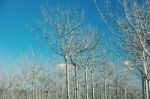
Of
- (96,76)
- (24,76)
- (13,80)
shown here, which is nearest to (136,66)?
(96,76)

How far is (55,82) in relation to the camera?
38.2 m

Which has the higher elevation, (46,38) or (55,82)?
(46,38)

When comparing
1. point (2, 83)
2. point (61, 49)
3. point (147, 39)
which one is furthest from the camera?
point (2, 83)

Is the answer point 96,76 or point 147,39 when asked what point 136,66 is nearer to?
point 147,39

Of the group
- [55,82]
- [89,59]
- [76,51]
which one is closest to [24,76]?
[55,82]

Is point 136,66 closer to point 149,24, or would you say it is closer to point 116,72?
point 149,24

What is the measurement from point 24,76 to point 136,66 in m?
20.5

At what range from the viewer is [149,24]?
1063 centimetres

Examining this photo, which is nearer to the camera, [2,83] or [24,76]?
[24,76]

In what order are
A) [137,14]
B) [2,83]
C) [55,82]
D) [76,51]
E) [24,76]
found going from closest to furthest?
[137,14], [76,51], [24,76], [55,82], [2,83]

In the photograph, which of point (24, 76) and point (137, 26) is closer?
point (137, 26)

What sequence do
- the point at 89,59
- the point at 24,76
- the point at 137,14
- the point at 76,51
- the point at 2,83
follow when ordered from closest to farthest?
the point at 137,14
the point at 76,51
the point at 89,59
the point at 24,76
the point at 2,83

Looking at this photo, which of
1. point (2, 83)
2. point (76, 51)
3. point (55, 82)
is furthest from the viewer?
point (2, 83)

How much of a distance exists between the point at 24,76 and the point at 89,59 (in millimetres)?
15350
